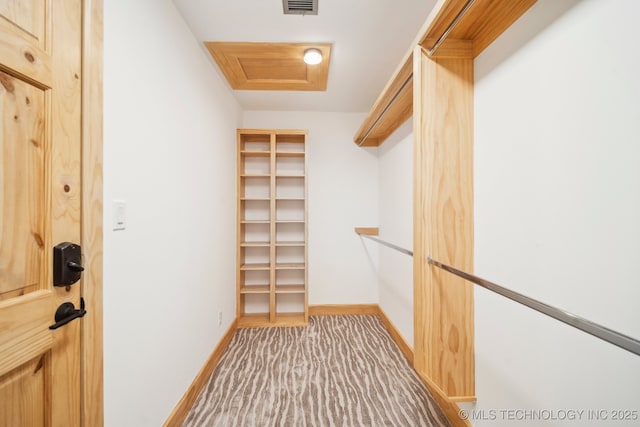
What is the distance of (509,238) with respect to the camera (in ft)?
3.20

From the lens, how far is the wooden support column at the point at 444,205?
1.11 m

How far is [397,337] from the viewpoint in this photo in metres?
2.23

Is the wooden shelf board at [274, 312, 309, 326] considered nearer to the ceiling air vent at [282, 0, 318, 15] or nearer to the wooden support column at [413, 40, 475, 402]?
the wooden support column at [413, 40, 475, 402]

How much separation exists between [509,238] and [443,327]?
0.52m

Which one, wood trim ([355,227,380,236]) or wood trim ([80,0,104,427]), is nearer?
wood trim ([80,0,104,427])

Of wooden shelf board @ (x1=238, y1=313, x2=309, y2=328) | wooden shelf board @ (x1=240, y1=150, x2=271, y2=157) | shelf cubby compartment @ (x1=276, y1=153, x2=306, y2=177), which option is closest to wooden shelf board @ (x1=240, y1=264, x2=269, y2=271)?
wooden shelf board @ (x1=238, y1=313, x2=309, y2=328)

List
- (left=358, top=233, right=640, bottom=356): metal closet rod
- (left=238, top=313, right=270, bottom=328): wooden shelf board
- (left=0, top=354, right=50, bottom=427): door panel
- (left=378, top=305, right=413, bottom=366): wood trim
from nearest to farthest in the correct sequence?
(left=358, top=233, right=640, bottom=356): metal closet rod, (left=0, top=354, right=50, bottom=427): door panel, (left=378, top=305, right=413, bottom=366): wood trim, (left=238, top=313, right=270, bottom=328): wooden shelf board

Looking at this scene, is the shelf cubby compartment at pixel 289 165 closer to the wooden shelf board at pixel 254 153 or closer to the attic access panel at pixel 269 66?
the wooden shelf board at pixel 254 153

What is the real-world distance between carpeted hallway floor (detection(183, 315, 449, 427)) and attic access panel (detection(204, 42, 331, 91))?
244cm

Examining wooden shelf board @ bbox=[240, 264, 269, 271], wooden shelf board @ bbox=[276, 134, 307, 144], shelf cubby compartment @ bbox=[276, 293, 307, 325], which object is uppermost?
wooden shelf board @ bbox=[276, 134, 307, 144]

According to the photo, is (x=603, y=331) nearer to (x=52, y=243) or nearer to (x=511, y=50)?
(x=511, y=50)

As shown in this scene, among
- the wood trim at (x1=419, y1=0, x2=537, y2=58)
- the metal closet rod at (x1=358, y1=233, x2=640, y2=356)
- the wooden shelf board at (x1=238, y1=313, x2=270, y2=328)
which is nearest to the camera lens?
the metal closet rod at (x1=358, y1=233, x2=640, y2=356)

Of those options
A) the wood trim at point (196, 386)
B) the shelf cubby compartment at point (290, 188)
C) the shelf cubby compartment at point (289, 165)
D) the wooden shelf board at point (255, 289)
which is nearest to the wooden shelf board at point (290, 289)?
the wooden shelf board at point (255, 289)

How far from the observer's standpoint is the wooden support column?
111 centimetres
